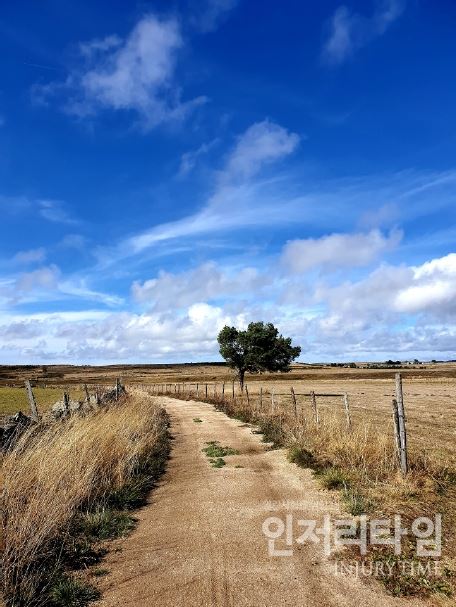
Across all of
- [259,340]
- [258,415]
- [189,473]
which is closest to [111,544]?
[189,473]

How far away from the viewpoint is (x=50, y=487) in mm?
8562

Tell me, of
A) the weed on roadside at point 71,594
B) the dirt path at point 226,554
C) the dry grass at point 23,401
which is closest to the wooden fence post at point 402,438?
the dirt path at point 226,554

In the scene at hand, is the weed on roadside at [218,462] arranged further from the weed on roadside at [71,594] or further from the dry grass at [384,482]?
the weed on roadside at [71,594]

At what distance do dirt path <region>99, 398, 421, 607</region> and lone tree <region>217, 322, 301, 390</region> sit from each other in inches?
1966

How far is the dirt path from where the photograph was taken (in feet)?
19.6

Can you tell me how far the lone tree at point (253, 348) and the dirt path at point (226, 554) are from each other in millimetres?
49946

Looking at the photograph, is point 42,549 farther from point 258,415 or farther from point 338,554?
point 258,415

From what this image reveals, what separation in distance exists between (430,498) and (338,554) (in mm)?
3563

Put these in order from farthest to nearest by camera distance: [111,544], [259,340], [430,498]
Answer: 1. [259,340]
2. [430,498]
3. [111,544]

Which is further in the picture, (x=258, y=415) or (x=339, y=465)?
(x=258, y=415)

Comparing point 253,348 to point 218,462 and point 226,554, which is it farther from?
point 226,554

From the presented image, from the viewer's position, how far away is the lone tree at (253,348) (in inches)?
2479

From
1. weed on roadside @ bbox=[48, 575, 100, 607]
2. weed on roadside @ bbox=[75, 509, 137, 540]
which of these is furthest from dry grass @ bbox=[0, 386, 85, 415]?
weed on roadside @ bbox=[48, 575, 100, 607]

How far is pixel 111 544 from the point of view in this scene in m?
8.00
